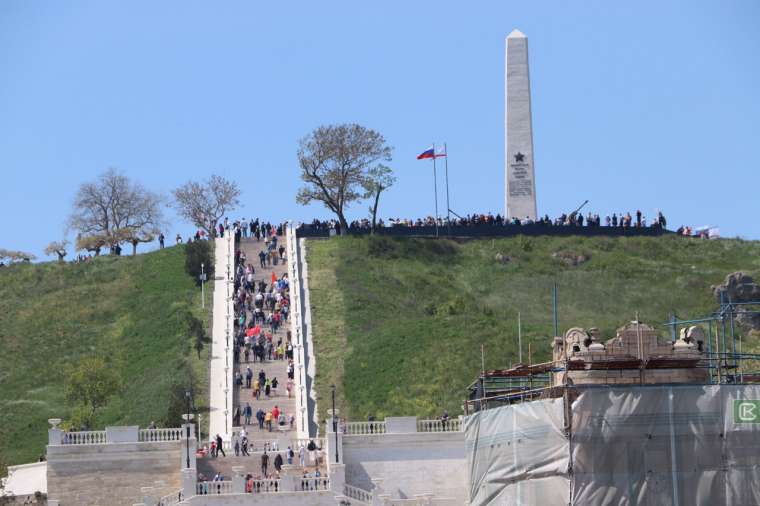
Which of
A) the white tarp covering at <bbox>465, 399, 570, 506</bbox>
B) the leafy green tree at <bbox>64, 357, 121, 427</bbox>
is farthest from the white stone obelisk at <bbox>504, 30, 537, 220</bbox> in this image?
the white tarp covering at <bbox>465, 399, 570, 506</bbox>

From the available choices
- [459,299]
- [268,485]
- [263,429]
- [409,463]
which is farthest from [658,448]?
[459,299]

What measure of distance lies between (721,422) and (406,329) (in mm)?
33738

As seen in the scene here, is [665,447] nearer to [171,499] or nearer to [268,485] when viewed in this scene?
[268,485]

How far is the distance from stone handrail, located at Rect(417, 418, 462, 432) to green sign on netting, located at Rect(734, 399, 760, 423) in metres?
17.0

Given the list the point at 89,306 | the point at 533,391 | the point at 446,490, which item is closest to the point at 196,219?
the point at 89,306

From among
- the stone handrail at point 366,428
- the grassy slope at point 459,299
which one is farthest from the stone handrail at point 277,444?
the grassy slope at point 459,299

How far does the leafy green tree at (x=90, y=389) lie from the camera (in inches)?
3339

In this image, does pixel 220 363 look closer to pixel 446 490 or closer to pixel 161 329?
pixel 161 329

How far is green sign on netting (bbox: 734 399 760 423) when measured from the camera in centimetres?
6100

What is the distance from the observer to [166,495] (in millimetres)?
71875

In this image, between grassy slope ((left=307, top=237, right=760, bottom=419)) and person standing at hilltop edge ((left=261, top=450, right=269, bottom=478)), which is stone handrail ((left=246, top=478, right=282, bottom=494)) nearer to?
person standing at hilltop edge ((left=261, top=450, right=269, bottom=478))

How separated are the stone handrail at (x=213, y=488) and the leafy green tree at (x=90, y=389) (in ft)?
47.1

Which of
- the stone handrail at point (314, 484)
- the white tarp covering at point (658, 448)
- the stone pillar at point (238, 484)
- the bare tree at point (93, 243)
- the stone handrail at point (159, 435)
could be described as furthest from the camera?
the bare tree at point (93, 243)

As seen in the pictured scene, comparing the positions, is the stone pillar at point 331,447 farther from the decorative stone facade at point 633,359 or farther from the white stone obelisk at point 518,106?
the white stone obelisk at point 518,106
